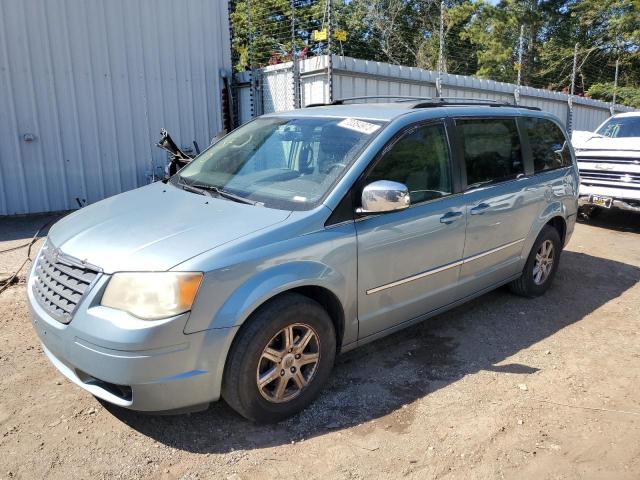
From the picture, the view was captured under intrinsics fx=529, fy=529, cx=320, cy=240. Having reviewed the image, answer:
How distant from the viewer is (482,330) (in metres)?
4.47

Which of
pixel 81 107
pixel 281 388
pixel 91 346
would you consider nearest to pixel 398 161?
pixel 281 388

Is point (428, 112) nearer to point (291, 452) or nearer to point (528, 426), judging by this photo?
point (528, 426)

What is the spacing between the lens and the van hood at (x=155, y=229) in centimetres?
271

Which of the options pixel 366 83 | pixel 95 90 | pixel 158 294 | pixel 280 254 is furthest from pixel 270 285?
pixel 366 83

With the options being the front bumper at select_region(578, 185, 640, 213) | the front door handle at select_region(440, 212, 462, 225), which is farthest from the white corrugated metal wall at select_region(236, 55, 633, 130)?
the front door handle at select_region(440, 212, 462, 225)

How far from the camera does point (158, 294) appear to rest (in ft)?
8.49

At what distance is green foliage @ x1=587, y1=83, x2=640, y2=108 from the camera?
23.2 metres

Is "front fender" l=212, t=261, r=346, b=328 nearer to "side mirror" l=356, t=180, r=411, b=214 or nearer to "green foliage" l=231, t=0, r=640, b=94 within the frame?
"side mirror" l=356, t=180, r=411, b=214

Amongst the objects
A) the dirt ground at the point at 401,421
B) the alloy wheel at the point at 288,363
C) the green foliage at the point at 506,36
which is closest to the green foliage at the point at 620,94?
the green foliage at the point at 506,36

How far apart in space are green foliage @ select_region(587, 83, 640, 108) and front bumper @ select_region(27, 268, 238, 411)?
83.2 ft

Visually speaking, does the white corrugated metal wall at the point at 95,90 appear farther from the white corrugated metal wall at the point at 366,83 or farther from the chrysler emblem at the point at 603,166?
the chrysler emblem at the point at 603,166

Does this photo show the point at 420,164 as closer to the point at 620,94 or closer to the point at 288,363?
the point at 288,363

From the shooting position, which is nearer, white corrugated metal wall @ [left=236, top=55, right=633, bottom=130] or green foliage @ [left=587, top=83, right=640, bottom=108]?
white corrugated metal wall @ [left=236, top=55, right=633, bottom=130]

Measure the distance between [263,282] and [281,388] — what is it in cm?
67
